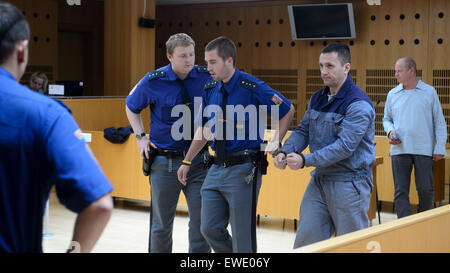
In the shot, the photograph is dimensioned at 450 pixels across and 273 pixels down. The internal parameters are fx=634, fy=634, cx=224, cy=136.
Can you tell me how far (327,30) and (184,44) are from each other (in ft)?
25.6

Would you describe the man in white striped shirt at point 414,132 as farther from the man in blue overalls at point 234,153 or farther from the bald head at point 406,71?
the man in blue overalls at point 234,153

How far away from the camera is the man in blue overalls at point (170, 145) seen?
169 inches

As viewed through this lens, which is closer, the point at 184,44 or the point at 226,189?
the point at 226,189

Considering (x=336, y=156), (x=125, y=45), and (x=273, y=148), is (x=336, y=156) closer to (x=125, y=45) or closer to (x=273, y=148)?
(x=273, y=148)

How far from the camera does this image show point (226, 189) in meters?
3.78

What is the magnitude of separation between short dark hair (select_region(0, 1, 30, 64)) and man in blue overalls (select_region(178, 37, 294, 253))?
2.25 meters

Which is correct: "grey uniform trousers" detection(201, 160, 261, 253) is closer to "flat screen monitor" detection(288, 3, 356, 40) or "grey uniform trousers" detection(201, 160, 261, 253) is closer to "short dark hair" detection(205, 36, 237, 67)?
"short dark hair" detection(205, 36, 237, 67)

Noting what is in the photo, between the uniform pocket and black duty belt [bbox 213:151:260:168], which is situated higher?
the uniform pocket

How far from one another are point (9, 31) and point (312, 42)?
10968 millimetres

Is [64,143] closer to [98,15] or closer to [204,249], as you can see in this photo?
[204,249]

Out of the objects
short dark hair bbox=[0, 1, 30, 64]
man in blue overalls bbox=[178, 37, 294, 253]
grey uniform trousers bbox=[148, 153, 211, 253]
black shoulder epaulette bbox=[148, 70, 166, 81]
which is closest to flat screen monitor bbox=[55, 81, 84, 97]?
black shoulder epaulette bbox=[148, 70, 166, 81]

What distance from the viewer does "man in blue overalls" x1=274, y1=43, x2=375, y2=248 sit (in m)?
3.46
